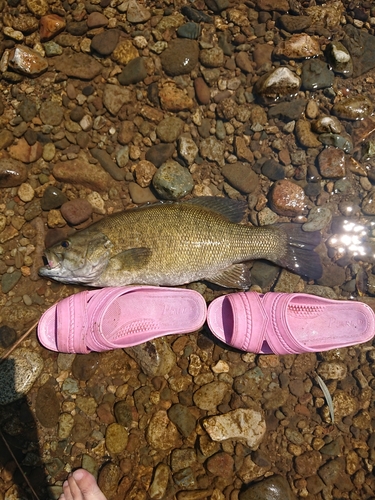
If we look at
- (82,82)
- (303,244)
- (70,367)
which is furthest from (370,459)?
(82,82)

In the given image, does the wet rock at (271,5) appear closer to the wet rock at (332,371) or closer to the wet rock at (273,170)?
the wet rock at (273,170)

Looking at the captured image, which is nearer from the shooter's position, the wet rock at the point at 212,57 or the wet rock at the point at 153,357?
the wet rock at the point at 153,357

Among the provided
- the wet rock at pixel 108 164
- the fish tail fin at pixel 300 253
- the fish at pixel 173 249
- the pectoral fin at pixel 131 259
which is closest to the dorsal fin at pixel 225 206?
the fish at pixel 173 249

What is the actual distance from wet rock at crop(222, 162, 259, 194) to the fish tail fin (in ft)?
2.34

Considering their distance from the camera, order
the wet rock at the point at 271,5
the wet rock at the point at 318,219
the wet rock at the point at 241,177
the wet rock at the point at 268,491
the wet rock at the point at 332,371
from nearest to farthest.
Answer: the wet rock at the point at 268,491
the wet rock at the point at 332,371
the wet rock at the point at 318,219
the wet rock at the point at 241,177
the wet rock at the point at 271,5

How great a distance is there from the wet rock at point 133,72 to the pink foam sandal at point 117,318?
115 inches

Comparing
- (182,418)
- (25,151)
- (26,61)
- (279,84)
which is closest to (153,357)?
(182,418)

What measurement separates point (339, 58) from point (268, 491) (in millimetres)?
5595

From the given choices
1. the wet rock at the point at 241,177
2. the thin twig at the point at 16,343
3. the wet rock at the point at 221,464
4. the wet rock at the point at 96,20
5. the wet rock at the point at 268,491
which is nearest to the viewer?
the wet rock at the point at 268,491

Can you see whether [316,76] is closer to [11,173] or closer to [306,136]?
[306,136]

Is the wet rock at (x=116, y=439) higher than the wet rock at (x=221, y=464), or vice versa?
the wet rock at (x=116, y=439)

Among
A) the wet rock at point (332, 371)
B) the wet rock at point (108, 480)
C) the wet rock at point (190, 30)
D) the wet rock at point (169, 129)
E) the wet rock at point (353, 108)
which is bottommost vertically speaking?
the wet rock at point (108, 480)

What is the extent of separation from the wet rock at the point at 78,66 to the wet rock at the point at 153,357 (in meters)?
3.74

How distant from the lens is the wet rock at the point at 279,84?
15.9 ft
